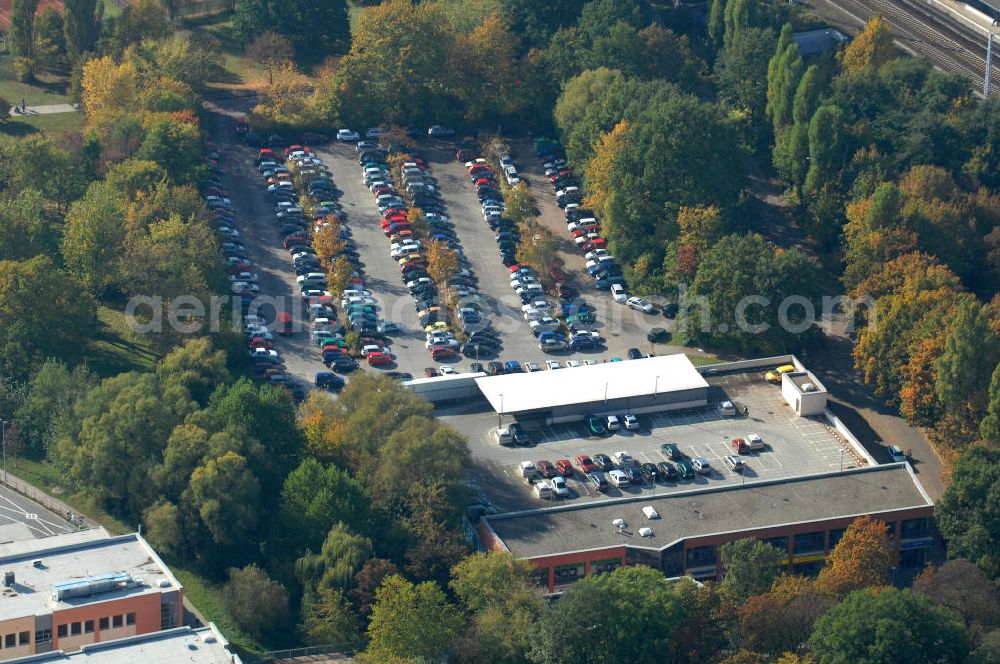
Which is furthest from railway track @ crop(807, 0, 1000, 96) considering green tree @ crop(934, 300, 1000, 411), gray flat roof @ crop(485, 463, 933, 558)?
gray flat roof @ crop(485, 463, 933, 558)

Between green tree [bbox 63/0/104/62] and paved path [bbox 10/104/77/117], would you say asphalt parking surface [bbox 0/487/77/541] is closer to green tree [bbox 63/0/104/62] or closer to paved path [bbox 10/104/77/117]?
paved path [bbox 10/104/77/117]

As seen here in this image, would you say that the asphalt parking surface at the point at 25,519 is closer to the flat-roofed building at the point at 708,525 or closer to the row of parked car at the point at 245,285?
the row of parked car at the point at 245,285

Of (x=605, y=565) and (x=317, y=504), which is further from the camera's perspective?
(x=605, y=565)

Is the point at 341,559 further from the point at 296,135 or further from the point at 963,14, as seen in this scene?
the point at 963,14

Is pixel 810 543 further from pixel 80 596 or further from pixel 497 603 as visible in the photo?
pixel 80 596

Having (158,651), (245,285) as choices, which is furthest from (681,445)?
(158,651)

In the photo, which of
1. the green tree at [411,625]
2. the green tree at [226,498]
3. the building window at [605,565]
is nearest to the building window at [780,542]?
the building window at [605,565]

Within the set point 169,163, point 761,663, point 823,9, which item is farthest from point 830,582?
point 823,9
